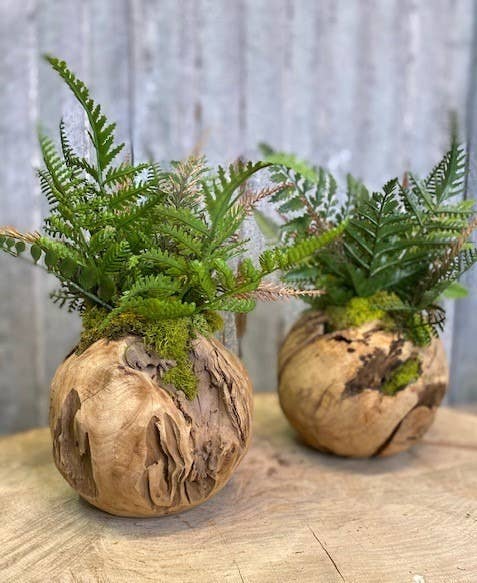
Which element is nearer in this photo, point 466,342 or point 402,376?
point 402,376

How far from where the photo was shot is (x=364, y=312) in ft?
3.27

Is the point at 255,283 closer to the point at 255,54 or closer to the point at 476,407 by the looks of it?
the point at 255,54

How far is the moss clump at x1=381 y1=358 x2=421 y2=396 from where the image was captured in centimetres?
97

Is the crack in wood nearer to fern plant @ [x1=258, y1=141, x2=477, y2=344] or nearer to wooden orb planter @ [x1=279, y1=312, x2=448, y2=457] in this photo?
wooden orb planter @ [x1=279, y1=312, x2=448, y2=457]

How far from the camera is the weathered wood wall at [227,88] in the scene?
4.65 ft

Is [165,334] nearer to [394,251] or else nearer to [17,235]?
[17,235]

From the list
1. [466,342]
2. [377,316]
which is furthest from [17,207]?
[466,342]

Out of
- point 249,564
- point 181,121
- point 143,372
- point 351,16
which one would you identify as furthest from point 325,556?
point 351,16

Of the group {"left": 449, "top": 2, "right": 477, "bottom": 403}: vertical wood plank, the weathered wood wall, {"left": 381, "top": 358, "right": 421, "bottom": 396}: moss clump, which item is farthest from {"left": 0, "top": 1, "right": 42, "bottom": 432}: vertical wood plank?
{"left": 449, "top": 2, "right": 477, "bottom": 403}: vertical wood plank

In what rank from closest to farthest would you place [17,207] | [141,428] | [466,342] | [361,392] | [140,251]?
[141,428], [140,251], [361,392], [17,207], [466,342]

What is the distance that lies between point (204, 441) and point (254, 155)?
36.7 inches

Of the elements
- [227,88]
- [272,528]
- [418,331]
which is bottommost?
[272,528]

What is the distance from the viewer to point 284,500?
0.87 m

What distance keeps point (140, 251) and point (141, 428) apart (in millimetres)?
258
